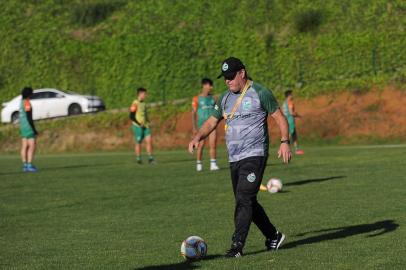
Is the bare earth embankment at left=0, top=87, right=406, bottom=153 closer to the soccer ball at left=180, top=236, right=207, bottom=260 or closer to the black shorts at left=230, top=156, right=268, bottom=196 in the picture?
the black shorts at left=230, top=156, right=268, bottom=196

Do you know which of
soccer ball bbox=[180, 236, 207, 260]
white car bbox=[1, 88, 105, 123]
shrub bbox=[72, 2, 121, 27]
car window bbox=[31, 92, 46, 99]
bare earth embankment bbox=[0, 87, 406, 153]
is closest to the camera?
soccer ball bbox=[180, 236, 207, 260]

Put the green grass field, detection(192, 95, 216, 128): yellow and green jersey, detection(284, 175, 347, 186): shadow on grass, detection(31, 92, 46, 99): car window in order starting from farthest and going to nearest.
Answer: detection(31, 92, 46, 99): car window → detection(192, 95, 216, 128): yellow and green jersey → detection(284, 175, 347, 186): shadow on grass → the green grass field

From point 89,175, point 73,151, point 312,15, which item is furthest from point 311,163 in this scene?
point 312,15

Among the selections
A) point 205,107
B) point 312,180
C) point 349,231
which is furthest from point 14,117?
point 349,231

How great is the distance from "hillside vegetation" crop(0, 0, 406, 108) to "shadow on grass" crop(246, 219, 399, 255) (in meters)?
30.5

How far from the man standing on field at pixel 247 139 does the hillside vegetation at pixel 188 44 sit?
3244cm

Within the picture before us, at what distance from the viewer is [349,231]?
37.3 feet

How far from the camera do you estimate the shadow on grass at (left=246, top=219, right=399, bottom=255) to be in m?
10.6

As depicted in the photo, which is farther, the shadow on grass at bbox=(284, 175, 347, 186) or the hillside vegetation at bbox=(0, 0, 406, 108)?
the hillside vegetation at bbox=(0, 0, 406, 108)

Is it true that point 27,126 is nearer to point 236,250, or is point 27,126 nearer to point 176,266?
point 236,250

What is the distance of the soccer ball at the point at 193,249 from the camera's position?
9461 millimetres

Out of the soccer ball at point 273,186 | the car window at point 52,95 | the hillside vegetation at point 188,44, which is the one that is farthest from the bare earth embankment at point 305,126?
the soccer ball at point 273,186

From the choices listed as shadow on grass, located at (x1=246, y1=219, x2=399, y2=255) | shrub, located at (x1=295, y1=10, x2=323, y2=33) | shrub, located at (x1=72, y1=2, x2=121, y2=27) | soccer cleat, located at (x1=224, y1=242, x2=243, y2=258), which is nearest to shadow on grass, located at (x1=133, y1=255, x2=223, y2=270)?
soccer cleat, located at (x1=224, y1=242, x2=243, y2=258)

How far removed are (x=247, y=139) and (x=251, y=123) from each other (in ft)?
0.58
